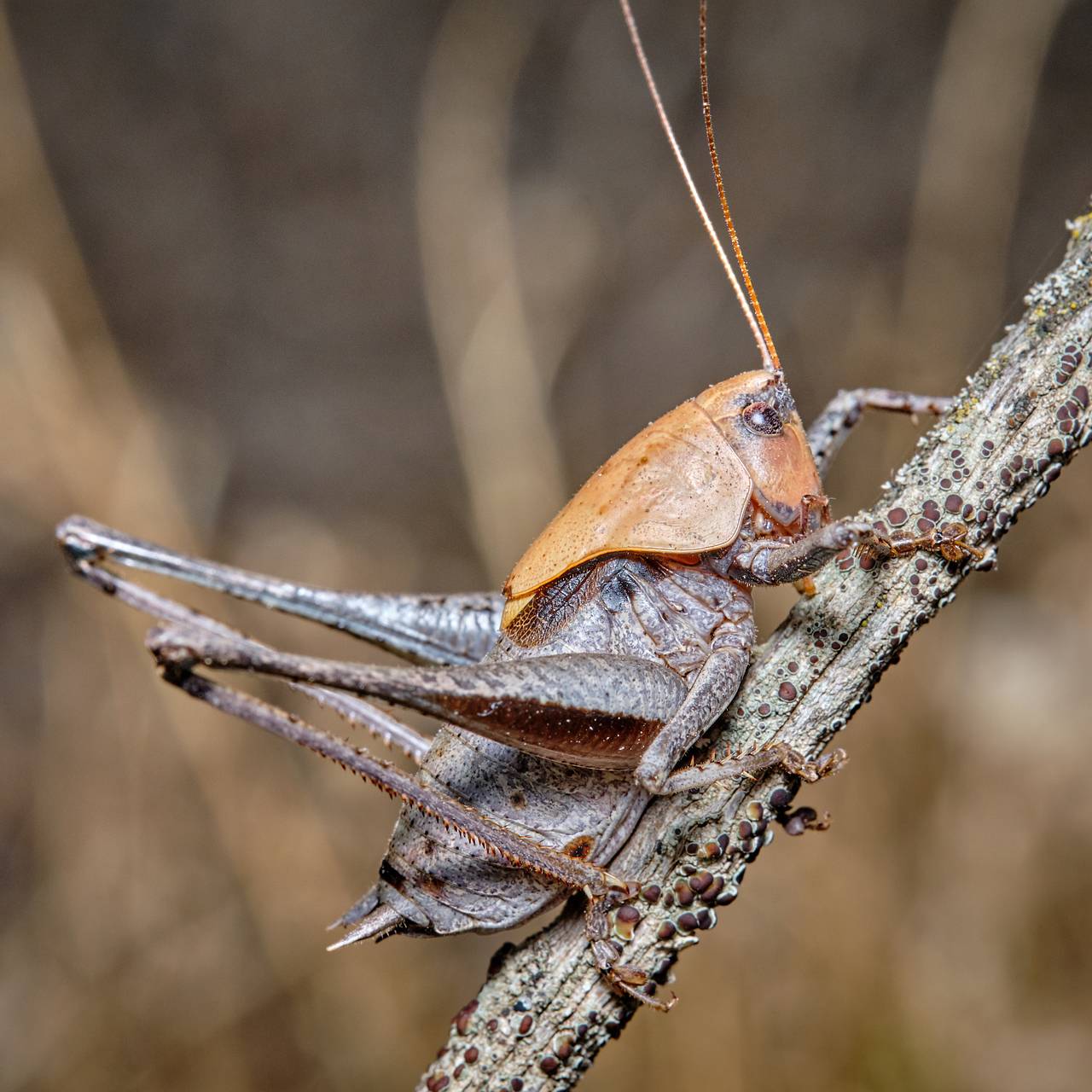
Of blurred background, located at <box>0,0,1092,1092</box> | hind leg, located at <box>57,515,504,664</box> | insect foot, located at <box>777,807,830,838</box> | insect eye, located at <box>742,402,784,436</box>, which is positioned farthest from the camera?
blurred background, located at <box>0,0,1092,1092</box>

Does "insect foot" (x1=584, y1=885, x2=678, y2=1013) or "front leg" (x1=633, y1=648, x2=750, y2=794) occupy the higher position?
"front leg" (x1=633, y1=648, x2=750, y2=794)

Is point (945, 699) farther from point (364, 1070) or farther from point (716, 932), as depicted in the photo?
point (364, 1070)

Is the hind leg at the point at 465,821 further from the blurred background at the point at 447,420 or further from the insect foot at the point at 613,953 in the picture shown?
the blurred background at the point at 447,420

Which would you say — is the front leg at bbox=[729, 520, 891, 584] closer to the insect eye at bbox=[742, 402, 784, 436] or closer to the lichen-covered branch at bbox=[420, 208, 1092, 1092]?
the lichen-covered branch at bbox=[420, 208, 1092, 1092]

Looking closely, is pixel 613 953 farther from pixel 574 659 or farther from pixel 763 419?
pixel 763 419

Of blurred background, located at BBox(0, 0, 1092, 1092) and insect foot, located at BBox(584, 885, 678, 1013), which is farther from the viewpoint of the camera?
blurred background, located at BBox(0, 0, 1092, 1092)

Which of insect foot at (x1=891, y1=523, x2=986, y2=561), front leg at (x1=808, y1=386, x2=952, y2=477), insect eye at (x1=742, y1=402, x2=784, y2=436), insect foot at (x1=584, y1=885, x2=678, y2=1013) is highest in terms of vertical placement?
front leg at (x1=808, y1=386, x2=952, y2=477)

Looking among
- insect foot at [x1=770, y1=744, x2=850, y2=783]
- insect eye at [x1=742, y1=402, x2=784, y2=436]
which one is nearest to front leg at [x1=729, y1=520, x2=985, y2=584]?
insect eye at [x1=742, y1=402, x2=784, y2=436]

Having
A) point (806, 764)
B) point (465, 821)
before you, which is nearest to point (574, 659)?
point (465, 821)
